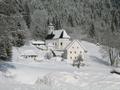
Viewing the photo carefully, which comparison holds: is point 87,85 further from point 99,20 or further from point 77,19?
point 99,20

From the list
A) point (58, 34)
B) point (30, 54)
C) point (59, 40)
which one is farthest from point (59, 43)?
point (30, 54)

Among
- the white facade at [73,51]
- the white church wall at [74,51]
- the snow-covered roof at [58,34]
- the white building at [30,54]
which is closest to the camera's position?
the white building at [30,54]

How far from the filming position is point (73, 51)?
82750 millimetres

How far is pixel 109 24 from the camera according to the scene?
616 ft

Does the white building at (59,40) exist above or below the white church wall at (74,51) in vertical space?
above

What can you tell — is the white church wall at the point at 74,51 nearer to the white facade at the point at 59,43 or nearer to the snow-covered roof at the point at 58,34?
the white facade at the point at 59,43

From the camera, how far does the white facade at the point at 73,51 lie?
8206cm

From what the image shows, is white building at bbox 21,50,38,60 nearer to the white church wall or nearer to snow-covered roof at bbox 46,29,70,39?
the white church wall

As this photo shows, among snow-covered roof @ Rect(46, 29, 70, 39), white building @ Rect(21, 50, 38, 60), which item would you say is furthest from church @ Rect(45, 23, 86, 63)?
white building @ Rect(21, 50, 38, 60)

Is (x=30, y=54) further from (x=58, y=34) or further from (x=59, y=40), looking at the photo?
(x=58, y=34)

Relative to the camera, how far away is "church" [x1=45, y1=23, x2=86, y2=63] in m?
82.4

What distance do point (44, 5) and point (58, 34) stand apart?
96635mm

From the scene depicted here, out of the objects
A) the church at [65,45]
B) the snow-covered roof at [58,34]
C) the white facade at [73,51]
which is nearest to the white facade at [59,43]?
the church at [65,45]

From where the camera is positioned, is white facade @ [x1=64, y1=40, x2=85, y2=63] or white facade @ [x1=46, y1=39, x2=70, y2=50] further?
white facade @ [x1=46, y1=39, x2=70, y2=50]
